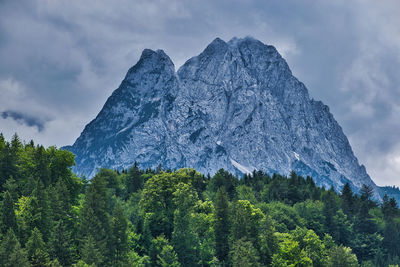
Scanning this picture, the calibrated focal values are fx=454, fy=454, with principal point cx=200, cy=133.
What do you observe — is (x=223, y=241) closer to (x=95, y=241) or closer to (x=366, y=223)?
(x=95, y=241)

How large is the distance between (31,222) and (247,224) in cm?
3636

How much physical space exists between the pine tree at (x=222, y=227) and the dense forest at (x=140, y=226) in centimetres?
18

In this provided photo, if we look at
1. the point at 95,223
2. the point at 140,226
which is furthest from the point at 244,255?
the point at 140,226

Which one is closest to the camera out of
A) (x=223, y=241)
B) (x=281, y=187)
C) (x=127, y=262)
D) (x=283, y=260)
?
(x=127, y=262)

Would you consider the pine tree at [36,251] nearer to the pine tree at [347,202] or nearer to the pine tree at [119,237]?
the pine tree at [119,237]

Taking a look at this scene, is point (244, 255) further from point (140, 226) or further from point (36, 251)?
point (36, 251)

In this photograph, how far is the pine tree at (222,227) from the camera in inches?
3260

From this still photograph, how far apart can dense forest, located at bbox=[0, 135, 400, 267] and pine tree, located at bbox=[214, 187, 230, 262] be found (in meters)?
0.18

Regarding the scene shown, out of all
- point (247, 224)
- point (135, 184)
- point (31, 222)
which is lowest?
point (31, 222)

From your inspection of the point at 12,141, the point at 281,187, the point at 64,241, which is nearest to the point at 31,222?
the point at 64,241

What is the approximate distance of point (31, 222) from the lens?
210 ft

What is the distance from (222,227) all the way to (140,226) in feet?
55.3

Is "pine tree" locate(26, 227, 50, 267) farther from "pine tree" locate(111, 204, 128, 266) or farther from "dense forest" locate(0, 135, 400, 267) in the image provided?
"pine tree" locate(111, 204, 128, 266)

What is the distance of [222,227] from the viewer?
277 feet
